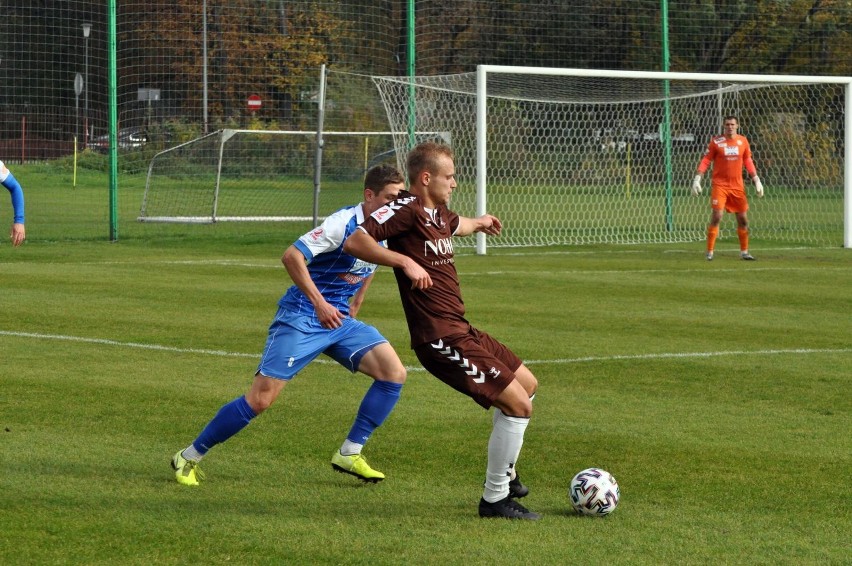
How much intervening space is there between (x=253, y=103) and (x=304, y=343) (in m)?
17.9

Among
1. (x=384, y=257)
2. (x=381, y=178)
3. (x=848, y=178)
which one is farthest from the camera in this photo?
(x=848, y=178)

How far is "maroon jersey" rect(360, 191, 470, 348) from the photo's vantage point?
5.41 m

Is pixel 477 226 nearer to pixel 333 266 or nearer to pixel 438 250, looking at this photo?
pixel 438 250

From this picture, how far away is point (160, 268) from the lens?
15.8m

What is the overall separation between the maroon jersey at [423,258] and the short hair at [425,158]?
11 centimetres

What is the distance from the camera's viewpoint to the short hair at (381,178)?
6.05m

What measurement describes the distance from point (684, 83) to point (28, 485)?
20.1 meters

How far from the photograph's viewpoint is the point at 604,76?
19938mm

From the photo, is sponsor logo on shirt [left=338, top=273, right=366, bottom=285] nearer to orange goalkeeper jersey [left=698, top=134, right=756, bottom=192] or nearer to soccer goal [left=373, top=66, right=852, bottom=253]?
orange goalkeeper jersey [left=698, top=134, right=756, bottom=192]

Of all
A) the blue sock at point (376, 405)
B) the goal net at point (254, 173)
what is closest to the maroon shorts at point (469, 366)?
the blue sock at point (376, 405)

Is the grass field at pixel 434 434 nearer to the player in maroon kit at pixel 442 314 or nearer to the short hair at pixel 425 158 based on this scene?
the player in maroon kit at pixel 442 314

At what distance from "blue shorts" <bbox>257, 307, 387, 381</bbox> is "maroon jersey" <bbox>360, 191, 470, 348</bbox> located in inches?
27.1

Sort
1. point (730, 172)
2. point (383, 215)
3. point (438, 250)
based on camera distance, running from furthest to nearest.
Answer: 1. point (730, 172)
2. point (438, 250)
3. point (383, 215)

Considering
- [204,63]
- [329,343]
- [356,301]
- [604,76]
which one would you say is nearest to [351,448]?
[329,343]
